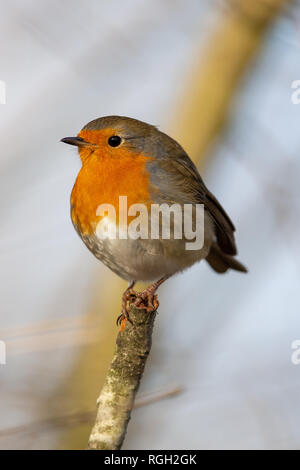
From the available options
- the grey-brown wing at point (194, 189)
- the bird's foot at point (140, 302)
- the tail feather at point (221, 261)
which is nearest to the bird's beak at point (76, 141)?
the grey-brown wing at point (194, 189)

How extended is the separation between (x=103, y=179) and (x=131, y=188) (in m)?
0.17

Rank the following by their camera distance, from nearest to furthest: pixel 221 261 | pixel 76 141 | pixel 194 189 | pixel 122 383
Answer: pixel 122 383
pixel 76 141
pixel 194 189
pixel 221 261

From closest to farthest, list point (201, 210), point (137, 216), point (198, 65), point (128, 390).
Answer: point (128, 390) → point (137, 216) → point (201, 210) → point (198, 65)

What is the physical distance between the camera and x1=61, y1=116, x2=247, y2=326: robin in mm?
3496

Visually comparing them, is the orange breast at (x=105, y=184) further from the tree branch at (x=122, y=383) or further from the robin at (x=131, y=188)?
the tree branch at (x=122, y=383)

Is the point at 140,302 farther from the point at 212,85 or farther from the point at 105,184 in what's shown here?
the point at 212,85

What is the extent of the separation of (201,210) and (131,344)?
1327 millimetres

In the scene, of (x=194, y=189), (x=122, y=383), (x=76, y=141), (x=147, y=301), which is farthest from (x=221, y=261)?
(x=122, y=383)

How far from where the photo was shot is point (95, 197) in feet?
11.5

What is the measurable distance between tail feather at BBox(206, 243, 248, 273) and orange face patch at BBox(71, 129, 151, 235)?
1.20m

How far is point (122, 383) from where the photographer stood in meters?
2.74

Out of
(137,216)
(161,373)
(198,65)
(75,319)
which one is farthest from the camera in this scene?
(198,65)
